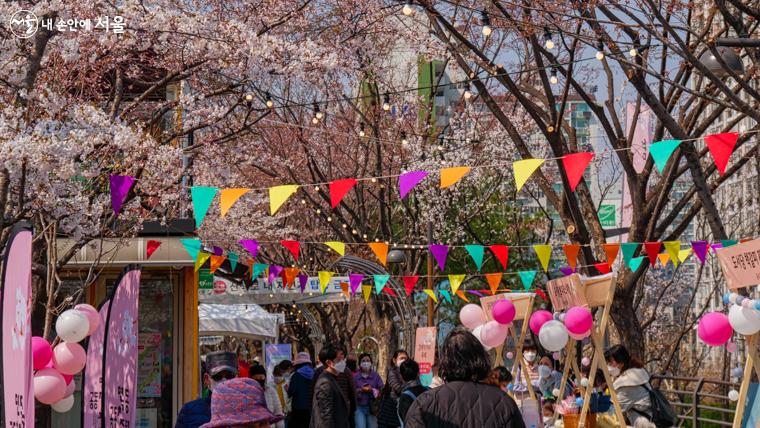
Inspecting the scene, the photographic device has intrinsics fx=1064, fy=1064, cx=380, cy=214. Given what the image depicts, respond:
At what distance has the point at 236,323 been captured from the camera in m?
23.2

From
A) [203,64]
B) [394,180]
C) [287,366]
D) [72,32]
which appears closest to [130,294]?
[72,32]

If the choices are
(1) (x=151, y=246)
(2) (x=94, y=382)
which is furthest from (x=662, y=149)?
(1) (x=151, y=246)

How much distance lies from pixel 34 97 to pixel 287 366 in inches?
263

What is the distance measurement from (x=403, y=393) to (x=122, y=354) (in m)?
3.04

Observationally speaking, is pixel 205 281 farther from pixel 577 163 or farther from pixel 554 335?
pixel 554 335

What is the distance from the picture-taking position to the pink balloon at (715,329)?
9234 mm

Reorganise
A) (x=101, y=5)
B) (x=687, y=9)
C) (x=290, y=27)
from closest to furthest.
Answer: (x=101, y=5) < (x=687, y=9) < (x=290, y=27)

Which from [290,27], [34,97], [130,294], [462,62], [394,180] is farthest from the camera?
[394,180]

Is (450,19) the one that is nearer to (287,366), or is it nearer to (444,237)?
(287,366)

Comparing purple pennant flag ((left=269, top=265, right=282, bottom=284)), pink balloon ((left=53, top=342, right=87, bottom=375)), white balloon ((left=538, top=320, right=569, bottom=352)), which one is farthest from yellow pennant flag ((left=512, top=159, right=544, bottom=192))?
purple pennant flag ((left=269, top=265, right=282, bottom=284))

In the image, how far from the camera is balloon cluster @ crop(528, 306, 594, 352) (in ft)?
31.8

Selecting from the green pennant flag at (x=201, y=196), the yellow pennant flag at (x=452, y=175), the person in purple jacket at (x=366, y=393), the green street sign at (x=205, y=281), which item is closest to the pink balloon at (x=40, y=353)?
the green pennant flag at (x=201, y=196)

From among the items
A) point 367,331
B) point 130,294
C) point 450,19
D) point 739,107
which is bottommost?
point 367,331

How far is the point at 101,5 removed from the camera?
11523 millimetres
